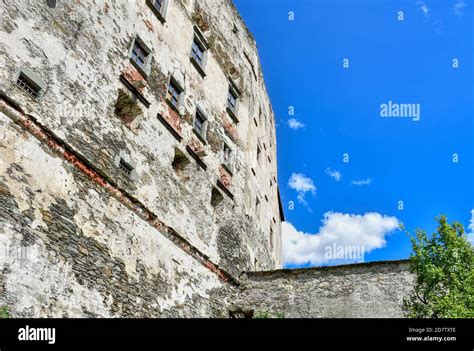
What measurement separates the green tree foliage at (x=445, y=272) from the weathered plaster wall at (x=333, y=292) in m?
1.72

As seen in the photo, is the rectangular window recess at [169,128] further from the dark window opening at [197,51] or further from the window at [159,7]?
the dark window opening at [197,51]

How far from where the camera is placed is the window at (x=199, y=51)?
1680cm

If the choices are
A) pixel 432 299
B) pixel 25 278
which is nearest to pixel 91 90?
pixel 25 278

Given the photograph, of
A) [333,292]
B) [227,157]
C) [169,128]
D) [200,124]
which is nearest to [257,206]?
[227,157]

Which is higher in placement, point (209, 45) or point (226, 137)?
point (209, 45)

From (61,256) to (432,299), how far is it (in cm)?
870

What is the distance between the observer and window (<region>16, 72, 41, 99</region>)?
916 cm

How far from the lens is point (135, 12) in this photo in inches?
537

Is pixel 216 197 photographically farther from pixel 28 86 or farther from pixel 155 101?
pixel 28 86

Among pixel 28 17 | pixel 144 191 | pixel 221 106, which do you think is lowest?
pixel 144 191

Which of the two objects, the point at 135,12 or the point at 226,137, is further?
the point at 226,137

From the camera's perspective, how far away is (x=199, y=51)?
57.5 feet

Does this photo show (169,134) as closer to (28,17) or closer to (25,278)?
(28,17)

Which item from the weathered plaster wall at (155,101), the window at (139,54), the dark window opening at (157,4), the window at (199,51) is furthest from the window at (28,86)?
the window at (199,51)
